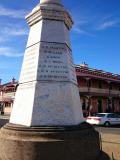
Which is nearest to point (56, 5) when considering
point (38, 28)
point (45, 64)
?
point (38, 28)

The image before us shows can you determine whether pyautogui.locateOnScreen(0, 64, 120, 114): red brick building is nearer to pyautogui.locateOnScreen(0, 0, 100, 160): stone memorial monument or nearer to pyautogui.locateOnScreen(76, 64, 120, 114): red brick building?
pyautogui.locateOnScreen(76, 64, 120, 114): red brick building

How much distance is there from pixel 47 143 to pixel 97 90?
119 ft

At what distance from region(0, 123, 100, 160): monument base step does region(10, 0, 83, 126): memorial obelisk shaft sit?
0.33 metres

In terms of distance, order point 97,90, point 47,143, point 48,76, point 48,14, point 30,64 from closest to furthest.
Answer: point 47,143
point 48,76
point 30,64
point 48,14
point 97,90

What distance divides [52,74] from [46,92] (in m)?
0.46

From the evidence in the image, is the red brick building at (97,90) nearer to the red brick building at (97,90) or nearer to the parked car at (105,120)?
the red brick building at (97,90)

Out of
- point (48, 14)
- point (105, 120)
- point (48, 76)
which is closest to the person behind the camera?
point (48, 76)

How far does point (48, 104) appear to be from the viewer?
6.50m

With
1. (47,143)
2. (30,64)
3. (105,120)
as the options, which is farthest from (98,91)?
(47,143)

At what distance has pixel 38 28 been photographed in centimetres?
736

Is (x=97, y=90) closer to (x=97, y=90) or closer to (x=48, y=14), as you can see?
(x=97, y=90)

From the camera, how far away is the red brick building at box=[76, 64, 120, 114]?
39250mm

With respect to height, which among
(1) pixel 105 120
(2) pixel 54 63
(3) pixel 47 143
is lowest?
(3) pixel 47 143

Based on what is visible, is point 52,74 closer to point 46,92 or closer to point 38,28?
point 46,92
